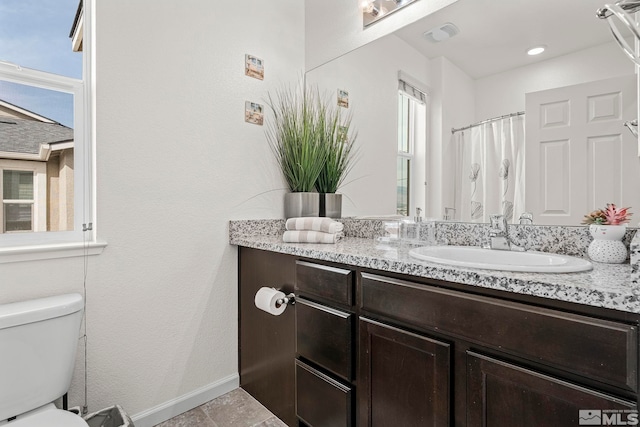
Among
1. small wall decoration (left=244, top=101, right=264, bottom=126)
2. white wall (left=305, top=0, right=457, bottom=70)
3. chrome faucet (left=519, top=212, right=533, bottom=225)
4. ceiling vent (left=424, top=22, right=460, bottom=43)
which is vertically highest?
white wall (left=305, top=0, right=457, bottom=70)

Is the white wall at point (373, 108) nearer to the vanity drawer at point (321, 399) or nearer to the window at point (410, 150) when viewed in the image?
the window at point (410, 150)

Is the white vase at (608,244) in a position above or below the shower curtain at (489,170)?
below

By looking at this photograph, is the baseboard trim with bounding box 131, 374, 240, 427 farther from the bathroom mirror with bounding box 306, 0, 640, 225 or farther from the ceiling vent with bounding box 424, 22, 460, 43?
the ceiling vent with bounding box 424, 22, 460, 43

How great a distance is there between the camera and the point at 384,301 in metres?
1.08

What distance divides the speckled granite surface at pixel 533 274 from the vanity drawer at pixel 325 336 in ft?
0.68

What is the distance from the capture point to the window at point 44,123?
1285mm

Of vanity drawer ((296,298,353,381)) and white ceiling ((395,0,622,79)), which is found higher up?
white ceiling ((395,0,622,79))

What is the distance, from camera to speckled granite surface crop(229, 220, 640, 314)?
696mm

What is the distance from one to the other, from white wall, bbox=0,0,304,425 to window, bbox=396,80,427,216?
2.51ft

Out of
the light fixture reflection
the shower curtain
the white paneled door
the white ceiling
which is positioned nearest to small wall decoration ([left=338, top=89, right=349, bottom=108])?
the light fixture reflection

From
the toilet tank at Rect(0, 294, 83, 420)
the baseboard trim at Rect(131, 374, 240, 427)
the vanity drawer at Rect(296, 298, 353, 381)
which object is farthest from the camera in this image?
the baseboard trim at Rect(131, 374, 240, 427)

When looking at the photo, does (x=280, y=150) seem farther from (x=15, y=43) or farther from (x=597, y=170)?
(x=597, y=170)

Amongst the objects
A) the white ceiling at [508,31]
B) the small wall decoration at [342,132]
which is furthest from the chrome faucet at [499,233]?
the small wall decoration at [342,132]

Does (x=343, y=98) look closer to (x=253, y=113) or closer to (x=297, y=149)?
(x=297, y=149)
